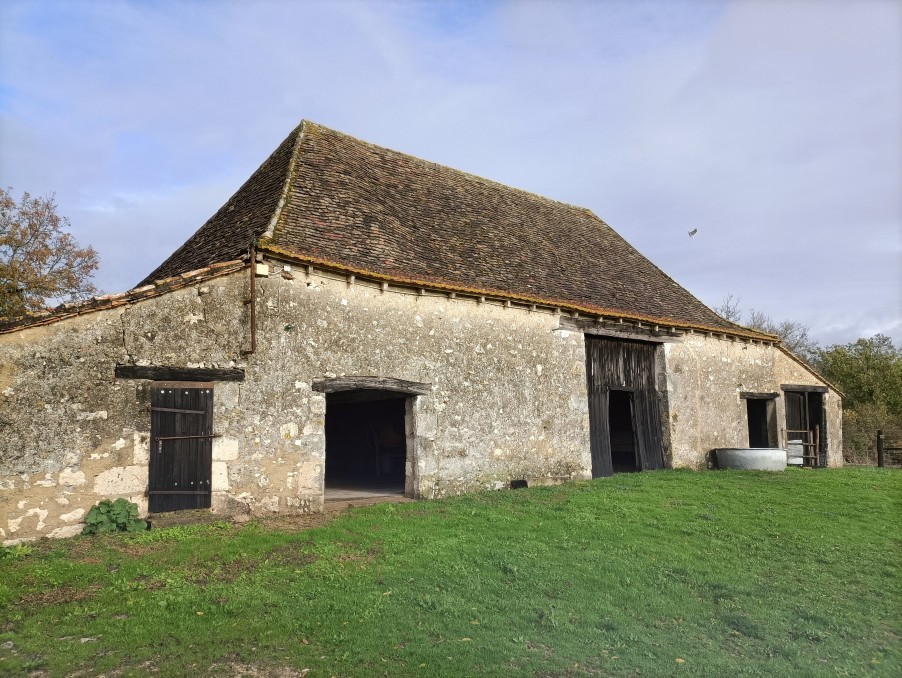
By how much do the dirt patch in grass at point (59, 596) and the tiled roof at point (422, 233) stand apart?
5118 millimetres

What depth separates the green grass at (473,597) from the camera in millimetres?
4699

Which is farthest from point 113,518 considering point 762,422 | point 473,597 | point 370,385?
point 762,422

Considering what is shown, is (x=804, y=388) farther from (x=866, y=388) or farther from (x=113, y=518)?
(x=113, y=518)

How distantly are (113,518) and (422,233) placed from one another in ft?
24.6

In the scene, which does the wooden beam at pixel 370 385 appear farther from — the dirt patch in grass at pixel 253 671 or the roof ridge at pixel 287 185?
the dirt patch in grass at pixel 253 671

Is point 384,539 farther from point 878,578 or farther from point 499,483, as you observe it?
point 878,578

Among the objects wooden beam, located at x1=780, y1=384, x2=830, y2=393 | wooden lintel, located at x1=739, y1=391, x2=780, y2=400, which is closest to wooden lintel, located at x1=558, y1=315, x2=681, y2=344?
wooden lintel, located at x1=739, y1=391, x2=780, y2=400

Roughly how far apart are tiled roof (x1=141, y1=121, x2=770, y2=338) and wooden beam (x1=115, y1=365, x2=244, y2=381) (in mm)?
1987

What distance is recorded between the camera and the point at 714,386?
15.9 metres

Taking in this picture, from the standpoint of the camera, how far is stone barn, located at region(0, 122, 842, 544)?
26.2 ft

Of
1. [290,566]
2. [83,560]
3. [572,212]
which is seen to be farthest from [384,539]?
[572,212]

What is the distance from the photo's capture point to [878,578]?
6754 millimetres

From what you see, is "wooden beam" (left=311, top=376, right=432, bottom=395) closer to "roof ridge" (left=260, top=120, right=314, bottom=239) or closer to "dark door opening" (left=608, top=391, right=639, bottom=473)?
"roof ridge" (left=260, top=120, right=314, bottom=239)

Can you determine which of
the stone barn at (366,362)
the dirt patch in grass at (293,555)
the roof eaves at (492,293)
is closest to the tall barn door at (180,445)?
the stone barn at (366,362)
